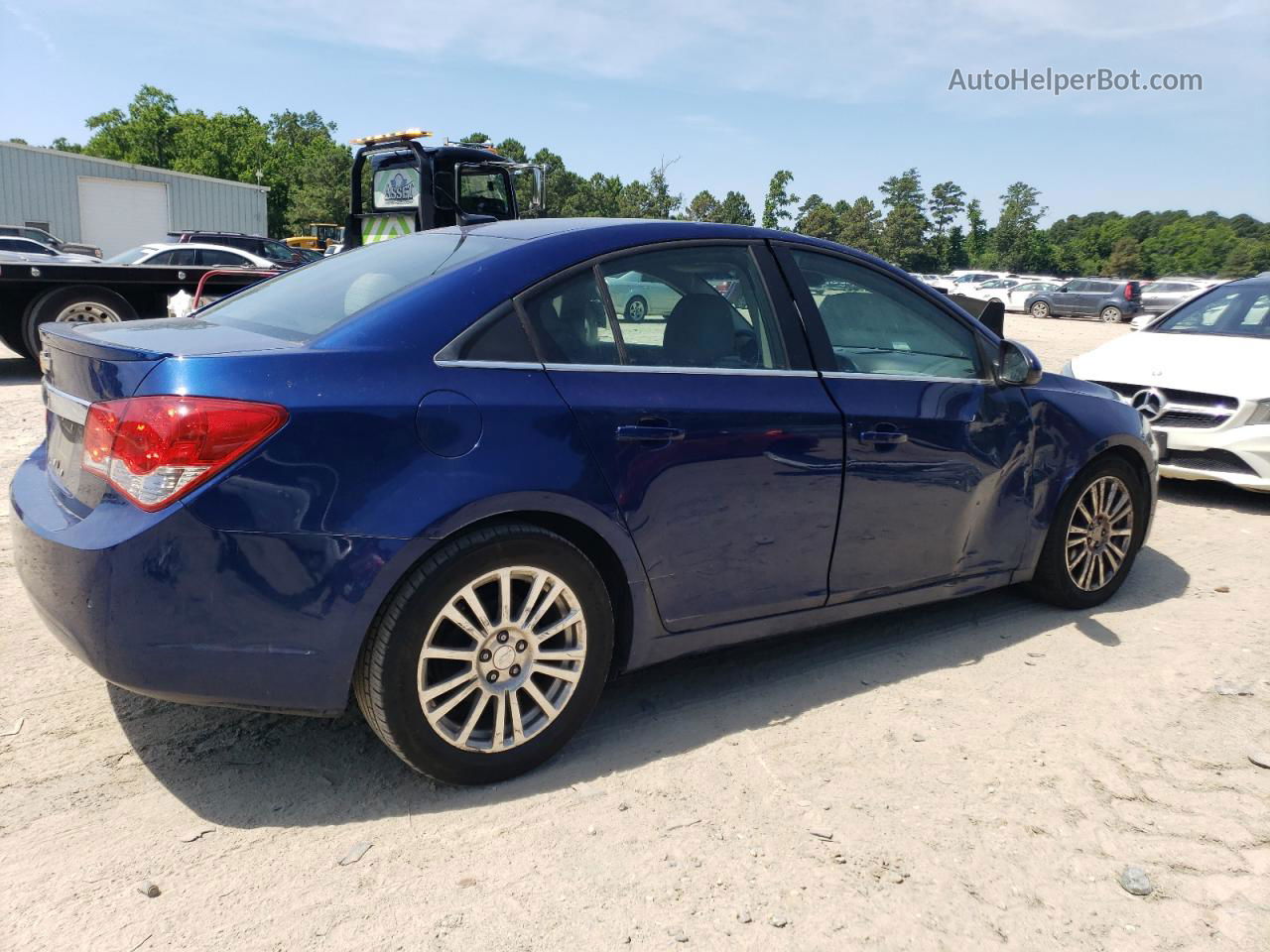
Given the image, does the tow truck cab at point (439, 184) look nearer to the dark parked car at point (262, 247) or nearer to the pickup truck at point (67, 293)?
the pickup truck at point (67, 293)

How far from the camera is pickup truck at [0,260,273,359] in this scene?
9.78 m

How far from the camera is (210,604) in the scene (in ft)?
7.98

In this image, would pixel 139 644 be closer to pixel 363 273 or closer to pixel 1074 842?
pixel 363 273

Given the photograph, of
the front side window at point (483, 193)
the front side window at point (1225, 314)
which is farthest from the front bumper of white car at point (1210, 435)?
the front side window at point (483, 193)

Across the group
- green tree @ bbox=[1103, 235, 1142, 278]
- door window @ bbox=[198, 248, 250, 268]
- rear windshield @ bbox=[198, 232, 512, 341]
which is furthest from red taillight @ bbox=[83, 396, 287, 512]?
green tree @ bbox=[1103, 235, 1142, 278]

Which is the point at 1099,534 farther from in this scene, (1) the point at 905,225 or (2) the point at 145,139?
(1) the point at 905,225

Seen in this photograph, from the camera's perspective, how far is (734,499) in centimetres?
318

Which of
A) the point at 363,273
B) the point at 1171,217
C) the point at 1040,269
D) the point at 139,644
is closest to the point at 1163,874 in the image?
the point at 139,644

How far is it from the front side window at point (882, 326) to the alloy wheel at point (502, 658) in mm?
1431

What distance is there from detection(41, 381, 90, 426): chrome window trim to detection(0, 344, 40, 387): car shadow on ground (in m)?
8.03

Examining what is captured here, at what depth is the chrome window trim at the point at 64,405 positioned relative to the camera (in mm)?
2672

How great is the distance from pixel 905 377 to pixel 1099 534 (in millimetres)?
1510

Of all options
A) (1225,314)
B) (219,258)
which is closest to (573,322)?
(1225,314)

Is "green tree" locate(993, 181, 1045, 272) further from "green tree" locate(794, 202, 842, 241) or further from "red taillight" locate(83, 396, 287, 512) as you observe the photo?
"red taillight" locate(83, 396, 287, 512)
